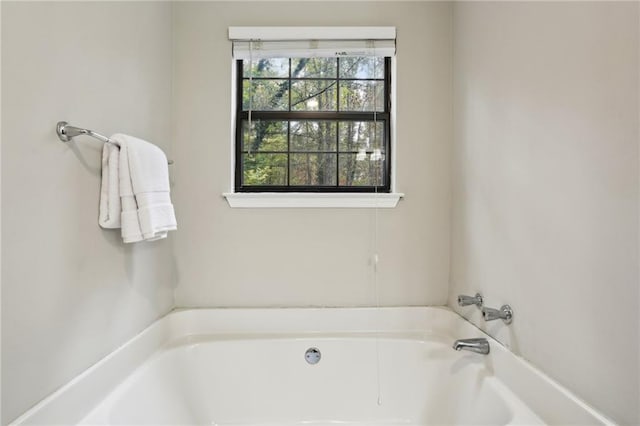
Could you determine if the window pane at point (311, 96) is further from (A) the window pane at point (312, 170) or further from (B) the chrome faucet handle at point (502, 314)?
(B) the chrome faucet handle at point (502, 314)

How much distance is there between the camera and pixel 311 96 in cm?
189

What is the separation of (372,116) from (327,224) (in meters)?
0.65

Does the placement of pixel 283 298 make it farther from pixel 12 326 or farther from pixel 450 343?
pixel 12 326

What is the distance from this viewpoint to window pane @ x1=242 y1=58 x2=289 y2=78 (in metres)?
1.90

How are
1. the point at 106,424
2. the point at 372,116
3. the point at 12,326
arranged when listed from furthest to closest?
the point at 372,116, the point at 106,424, the point at 12,326

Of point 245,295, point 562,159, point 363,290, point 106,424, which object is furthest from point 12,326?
point 562,159

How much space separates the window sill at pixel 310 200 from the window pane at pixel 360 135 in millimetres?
306

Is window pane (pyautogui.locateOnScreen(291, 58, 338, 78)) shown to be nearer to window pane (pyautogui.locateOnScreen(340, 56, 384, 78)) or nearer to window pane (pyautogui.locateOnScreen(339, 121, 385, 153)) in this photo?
window pane (pyautogui.locateOnScreen(340, 56, 384, 78))

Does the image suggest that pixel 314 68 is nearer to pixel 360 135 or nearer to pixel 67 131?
pixel 360 135

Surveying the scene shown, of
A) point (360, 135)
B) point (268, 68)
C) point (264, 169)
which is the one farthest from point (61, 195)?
point (360, 135)

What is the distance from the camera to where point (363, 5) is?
1764mm

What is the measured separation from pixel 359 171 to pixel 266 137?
547 mm

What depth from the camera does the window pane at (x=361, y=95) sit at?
1893 millimetres

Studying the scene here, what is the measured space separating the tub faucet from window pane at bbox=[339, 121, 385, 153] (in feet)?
3.45
